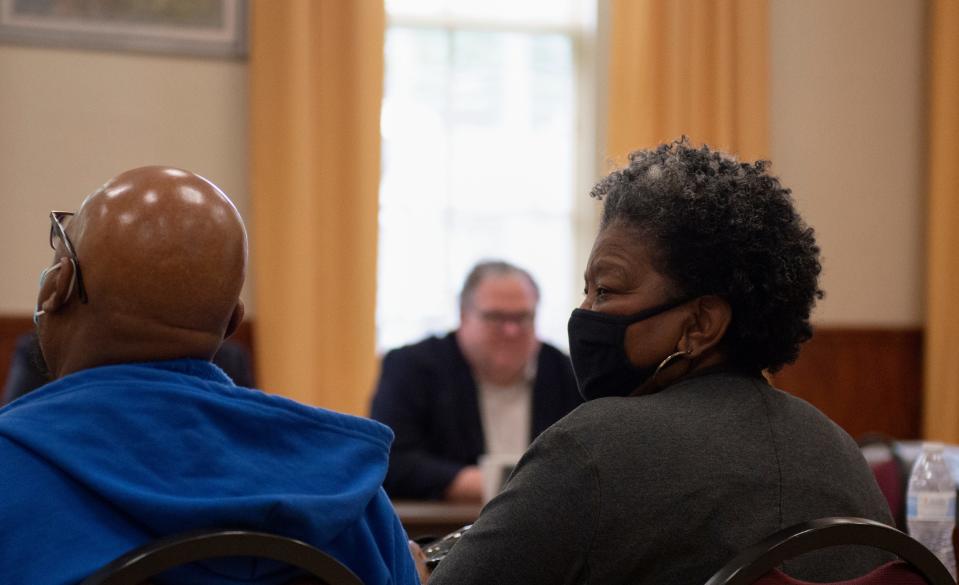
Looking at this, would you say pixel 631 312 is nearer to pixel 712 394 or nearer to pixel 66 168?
pixel 712 394

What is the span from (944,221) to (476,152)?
2410 mm

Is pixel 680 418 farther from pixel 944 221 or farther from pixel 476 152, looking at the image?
pixel 944 221

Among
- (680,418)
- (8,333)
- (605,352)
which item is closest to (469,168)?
(8,333)

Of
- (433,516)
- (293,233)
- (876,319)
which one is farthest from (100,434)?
(876,319)

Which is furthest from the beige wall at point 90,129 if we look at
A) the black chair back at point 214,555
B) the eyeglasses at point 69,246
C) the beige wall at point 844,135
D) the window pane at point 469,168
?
the black chair back at point 214,555

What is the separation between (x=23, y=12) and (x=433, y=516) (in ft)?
10.9

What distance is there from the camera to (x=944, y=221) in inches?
226

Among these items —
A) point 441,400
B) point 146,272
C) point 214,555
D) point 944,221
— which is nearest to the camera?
point 214,555

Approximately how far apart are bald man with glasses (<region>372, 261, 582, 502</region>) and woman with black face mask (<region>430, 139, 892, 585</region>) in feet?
6.06

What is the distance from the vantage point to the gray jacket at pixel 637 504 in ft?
4.29

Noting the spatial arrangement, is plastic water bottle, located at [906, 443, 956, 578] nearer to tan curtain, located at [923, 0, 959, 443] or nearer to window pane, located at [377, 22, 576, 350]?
window pane, located at [377, 22, 576, 350]

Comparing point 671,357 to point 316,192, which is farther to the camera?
point 316,192

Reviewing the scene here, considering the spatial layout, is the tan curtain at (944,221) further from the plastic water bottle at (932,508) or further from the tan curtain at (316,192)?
the plastic water bottle at (932,508)

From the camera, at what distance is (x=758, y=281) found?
1552 millimetres
